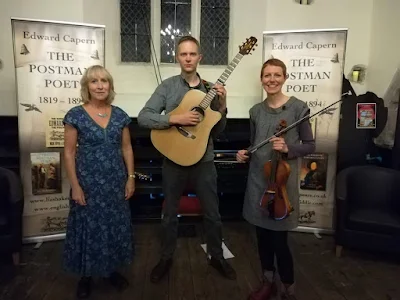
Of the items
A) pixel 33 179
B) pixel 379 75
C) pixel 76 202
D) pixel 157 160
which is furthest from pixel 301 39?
pixel 33 179

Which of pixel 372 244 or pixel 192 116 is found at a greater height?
pixel 192 116

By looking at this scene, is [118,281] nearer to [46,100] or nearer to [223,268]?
[223,268]

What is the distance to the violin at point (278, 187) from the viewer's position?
1.70 metres

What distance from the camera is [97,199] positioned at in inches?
74.7

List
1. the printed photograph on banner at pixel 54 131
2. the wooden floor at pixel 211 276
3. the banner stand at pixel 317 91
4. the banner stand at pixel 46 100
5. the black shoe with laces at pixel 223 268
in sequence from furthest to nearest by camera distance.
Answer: the banner stand at pixel 317 91
the printed photograph on banner at pixel 54 131
the banner stand at pixel 46 100
the black shoe with laces at pixel 223 268
the wooden floor at pixel 211 276

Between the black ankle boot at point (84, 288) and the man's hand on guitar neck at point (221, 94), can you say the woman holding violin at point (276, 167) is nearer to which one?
the man's hand on guitar neck at point (221, 94)

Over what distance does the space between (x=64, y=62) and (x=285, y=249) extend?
2.22 metres

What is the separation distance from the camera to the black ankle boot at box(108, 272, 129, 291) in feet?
6.92

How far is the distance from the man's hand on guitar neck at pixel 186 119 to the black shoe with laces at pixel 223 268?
100 centimetres

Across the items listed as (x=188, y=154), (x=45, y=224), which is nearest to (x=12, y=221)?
(x=45, y=224)

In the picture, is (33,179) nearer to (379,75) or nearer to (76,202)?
(76,202)

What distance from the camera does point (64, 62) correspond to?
107 inches

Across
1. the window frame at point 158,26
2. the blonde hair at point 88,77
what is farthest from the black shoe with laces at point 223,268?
the window frame at point 158,26

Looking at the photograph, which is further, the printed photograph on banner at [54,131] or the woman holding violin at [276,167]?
the printed photograph on banner at [54,131]
